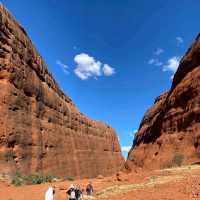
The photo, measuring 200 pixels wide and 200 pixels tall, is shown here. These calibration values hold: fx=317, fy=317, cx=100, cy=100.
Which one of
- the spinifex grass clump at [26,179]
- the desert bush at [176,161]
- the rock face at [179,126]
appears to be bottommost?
the spinifex grass clump at [26,179]

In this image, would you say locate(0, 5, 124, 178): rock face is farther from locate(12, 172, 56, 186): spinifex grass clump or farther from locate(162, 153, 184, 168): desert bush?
locate(162, 153, 184, 168): desert bush

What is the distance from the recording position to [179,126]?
33.0 m

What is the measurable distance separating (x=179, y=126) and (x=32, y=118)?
53.7ft

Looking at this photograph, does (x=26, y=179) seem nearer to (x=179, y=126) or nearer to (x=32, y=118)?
(x=32, y=118)

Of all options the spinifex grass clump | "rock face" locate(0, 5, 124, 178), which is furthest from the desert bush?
"rock face" locate(0, 5, 124, 178)

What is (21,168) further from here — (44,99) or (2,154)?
(44,99)

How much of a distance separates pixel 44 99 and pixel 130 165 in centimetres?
1396

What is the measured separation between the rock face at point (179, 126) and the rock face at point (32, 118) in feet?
35.2

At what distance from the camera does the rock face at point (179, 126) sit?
29.4 metres

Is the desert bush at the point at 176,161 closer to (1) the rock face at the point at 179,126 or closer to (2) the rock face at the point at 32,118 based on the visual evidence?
(1) the rock face at the point at 179,126

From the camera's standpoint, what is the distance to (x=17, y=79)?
33500mm

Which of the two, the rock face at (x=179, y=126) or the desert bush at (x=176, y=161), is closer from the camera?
the desert bush at (x=176, y=161)

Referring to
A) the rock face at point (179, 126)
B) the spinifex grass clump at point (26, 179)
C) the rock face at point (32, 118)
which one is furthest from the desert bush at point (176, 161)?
the rock face at point (32, 118)

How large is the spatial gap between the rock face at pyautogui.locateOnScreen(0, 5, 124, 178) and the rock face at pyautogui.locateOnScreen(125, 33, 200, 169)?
35.2 ft
